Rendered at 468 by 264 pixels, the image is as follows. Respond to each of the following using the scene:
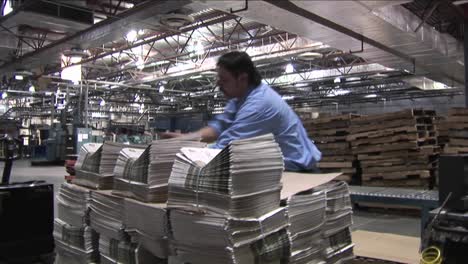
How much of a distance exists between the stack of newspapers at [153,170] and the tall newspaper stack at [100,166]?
39 cm

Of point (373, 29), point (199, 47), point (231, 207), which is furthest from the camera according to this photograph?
point (199, 47)

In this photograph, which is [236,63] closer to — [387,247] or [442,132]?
[387,247]

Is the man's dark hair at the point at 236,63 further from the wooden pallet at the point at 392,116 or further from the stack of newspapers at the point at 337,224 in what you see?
the wooden pallet at the point at 392,116

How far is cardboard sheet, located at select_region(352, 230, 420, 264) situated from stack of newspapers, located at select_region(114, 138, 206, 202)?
1.79 metres

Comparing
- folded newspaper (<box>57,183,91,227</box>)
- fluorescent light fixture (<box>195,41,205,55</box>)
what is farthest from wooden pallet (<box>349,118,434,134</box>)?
folded newspaper (<box>57,183,91,227</box>)

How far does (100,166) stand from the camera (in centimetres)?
288

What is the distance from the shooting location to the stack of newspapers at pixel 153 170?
2309 millimetres

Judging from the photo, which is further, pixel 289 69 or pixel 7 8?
pixel 289 69

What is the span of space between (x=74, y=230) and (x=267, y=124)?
1.58 metres

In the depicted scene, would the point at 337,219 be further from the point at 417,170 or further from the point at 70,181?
the point at 417,170

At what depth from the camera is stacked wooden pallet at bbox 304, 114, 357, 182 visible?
912 centimetres

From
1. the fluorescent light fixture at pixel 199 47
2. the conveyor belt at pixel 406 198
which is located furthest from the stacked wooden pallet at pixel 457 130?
the fluorescent light fixture at pixel 199 47

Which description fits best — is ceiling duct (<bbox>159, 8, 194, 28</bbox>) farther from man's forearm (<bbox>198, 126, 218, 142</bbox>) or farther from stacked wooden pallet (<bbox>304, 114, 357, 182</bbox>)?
man's forearm (<bbox>198, 126, 218, 142</bbox>)

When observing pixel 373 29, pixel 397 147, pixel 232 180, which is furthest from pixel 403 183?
pixel 232 180
